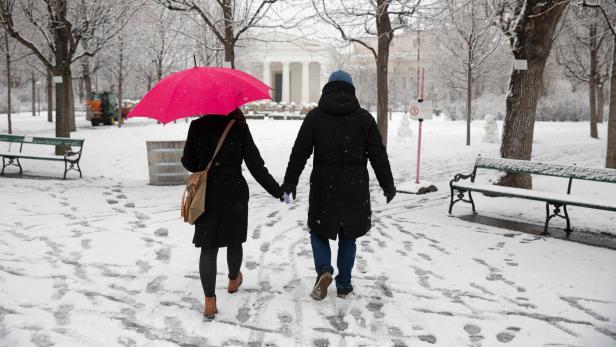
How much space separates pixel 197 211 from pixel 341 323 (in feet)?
4.64

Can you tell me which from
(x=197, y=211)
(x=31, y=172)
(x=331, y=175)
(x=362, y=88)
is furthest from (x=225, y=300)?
(x=362, y=88)

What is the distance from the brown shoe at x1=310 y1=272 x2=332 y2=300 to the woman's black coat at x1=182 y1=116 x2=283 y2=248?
85 cm

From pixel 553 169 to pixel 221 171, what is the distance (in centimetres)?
542

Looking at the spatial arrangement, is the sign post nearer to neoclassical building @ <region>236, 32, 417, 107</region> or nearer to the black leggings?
the black leggings

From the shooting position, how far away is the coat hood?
4172mm

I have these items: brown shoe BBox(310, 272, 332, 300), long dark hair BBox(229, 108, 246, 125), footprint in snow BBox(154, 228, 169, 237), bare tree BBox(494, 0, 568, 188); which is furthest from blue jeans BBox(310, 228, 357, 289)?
bare tree BBox(494, 0, 568, 188)

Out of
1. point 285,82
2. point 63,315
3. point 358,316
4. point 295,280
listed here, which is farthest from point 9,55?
point 285,82

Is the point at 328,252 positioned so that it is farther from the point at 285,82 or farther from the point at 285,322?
the point at 285,82

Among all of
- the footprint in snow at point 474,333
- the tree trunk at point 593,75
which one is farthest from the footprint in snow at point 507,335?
the tree trunk at point 593,75

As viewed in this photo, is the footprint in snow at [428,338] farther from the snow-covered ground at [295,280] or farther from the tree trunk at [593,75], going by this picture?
the tree trunk at [593,75]

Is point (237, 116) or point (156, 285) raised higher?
point (237, 116)

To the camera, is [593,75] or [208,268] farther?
[593,75]

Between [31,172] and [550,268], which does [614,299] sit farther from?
[31,172]

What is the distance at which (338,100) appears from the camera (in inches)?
164
